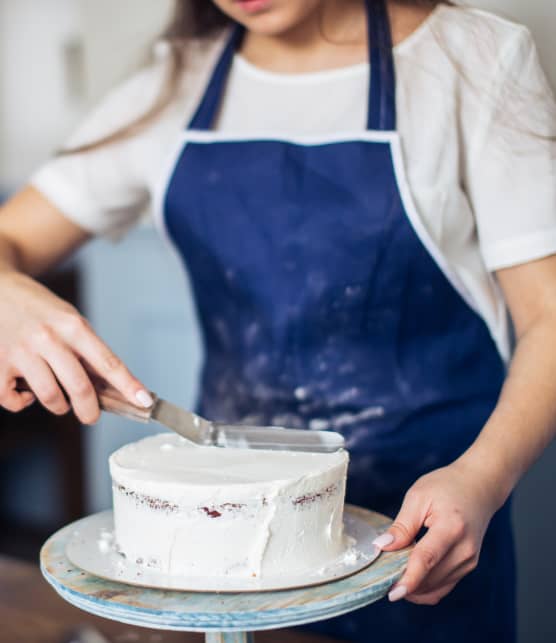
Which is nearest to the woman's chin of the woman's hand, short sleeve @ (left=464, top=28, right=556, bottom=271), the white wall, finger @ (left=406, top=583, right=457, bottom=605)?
short sleeve @ (left=464, top=28, right=556, bottom=271)

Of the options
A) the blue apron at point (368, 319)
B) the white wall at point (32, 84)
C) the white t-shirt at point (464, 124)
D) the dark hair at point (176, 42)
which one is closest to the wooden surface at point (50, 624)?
the blue apron at point (368, 319)

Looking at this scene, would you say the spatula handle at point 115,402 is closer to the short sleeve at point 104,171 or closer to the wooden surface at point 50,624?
the wooden surface at point 50,624

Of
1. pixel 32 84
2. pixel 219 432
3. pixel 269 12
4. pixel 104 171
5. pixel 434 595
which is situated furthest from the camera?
pixel 32 84

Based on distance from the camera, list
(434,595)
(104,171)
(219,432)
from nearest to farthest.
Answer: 1. (434,595)
2. (219,432)
3. (104,171)

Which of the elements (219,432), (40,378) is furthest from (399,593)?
(40,378)

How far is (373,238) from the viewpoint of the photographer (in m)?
1.02

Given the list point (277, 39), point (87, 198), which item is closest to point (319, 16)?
point (277, 39)

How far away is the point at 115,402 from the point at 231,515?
182 mm

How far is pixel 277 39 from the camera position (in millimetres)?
1153

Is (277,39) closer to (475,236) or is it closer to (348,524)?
(475,236)

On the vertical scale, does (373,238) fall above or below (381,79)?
below

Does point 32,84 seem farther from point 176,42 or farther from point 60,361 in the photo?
point 60,361

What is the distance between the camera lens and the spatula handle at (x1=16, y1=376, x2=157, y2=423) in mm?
815

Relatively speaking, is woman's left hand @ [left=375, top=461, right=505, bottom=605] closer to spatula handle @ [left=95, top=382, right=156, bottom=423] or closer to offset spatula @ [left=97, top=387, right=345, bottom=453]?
offset spatula @ [left=97, top=387, right=345, bottom=453]
